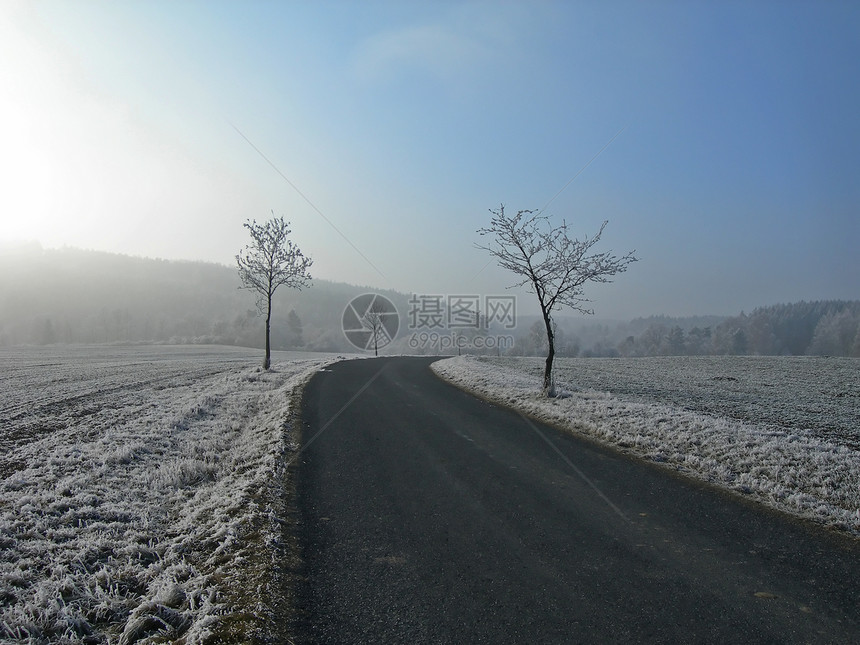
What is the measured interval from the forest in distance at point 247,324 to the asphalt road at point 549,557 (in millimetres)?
85273

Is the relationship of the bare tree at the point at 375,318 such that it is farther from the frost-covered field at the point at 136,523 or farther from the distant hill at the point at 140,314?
the frost-covered field at the point at 136,523

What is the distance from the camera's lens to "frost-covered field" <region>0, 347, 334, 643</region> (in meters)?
4.07

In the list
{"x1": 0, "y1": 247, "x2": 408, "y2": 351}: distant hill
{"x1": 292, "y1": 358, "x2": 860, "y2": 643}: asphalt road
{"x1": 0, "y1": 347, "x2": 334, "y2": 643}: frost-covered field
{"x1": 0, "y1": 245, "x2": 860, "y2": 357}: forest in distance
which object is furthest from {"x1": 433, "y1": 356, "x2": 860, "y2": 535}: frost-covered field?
{"x1": 0, "y1": 247, "x2": 408, "y2": 351}: distant hill

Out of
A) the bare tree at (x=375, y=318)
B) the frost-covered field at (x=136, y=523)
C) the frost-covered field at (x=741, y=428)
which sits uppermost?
the bare tree at (x=375, y=318)

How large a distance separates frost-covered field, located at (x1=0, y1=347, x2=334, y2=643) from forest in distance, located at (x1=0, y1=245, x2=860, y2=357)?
78949 mm

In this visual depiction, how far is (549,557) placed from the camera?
17.3 feet

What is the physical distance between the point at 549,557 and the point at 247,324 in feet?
375

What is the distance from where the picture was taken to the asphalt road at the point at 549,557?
4059mm

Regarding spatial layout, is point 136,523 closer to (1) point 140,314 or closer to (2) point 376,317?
(2) point 376,317

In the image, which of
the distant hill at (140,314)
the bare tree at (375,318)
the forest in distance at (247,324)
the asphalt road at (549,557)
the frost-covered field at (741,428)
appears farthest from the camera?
the distant hill at (140,314)

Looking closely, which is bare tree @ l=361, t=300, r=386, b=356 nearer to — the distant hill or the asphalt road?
the distant hill

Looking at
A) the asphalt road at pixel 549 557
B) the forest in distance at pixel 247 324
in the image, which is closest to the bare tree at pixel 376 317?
the forest in distance at pixel 247 324

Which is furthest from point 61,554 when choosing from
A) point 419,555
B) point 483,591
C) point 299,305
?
point 299,305

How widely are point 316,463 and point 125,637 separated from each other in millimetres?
5269
